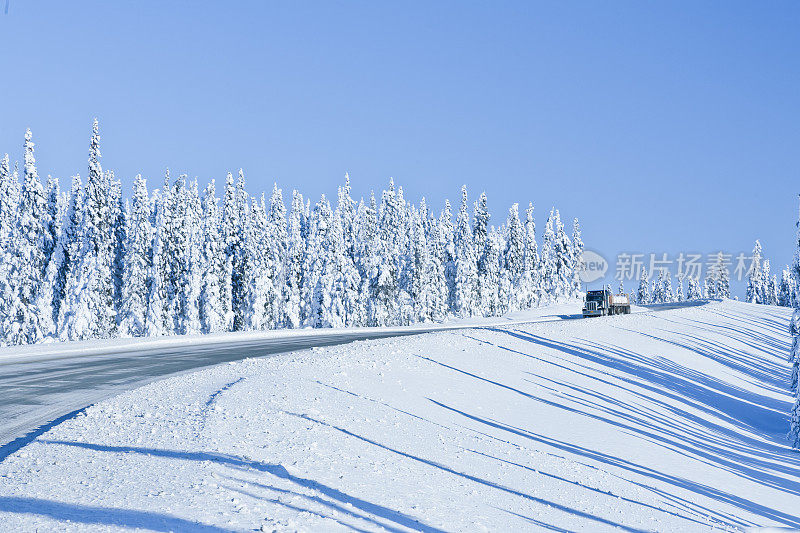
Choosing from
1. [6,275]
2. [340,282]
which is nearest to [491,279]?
[340,282]

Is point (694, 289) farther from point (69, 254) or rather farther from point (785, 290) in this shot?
Result: point (69, 254)

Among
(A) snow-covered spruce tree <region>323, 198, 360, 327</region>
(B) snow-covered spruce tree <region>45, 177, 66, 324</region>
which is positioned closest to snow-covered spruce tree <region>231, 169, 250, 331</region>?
(A) snow-covered spruce tree <region>323, 198, 360, 327</region>

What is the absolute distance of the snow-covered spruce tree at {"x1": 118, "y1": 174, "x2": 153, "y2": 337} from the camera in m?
52.0

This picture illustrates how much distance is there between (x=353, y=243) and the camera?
7156cm

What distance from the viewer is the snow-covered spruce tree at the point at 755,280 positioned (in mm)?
132125

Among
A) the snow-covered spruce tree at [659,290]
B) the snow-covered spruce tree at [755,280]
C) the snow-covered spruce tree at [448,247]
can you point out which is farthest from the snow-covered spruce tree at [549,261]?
the snow-covered spruce tree at [659,290]

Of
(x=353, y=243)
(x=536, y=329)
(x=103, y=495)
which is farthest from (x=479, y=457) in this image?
(x=353, y=243)

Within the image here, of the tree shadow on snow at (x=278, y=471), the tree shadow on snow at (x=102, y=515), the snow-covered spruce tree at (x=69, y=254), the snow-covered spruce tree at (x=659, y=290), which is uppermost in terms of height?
the snow-covered spruce tree at (x=69, y=254)

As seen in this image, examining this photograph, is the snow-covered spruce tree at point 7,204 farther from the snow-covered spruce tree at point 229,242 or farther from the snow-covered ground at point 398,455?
the snow-covered ground at point 398,455

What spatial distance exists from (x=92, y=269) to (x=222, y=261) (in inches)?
557

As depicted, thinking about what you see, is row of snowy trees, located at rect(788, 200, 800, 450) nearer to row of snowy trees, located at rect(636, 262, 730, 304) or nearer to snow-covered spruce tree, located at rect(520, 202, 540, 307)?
snow-covered spruce tree, located at rect(520, 202, 540, 307)

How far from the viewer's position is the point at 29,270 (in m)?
46.0

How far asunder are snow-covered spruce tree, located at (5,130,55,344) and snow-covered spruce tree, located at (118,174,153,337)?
5.96m

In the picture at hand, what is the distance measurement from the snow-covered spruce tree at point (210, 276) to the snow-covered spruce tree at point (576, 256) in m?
62.0
